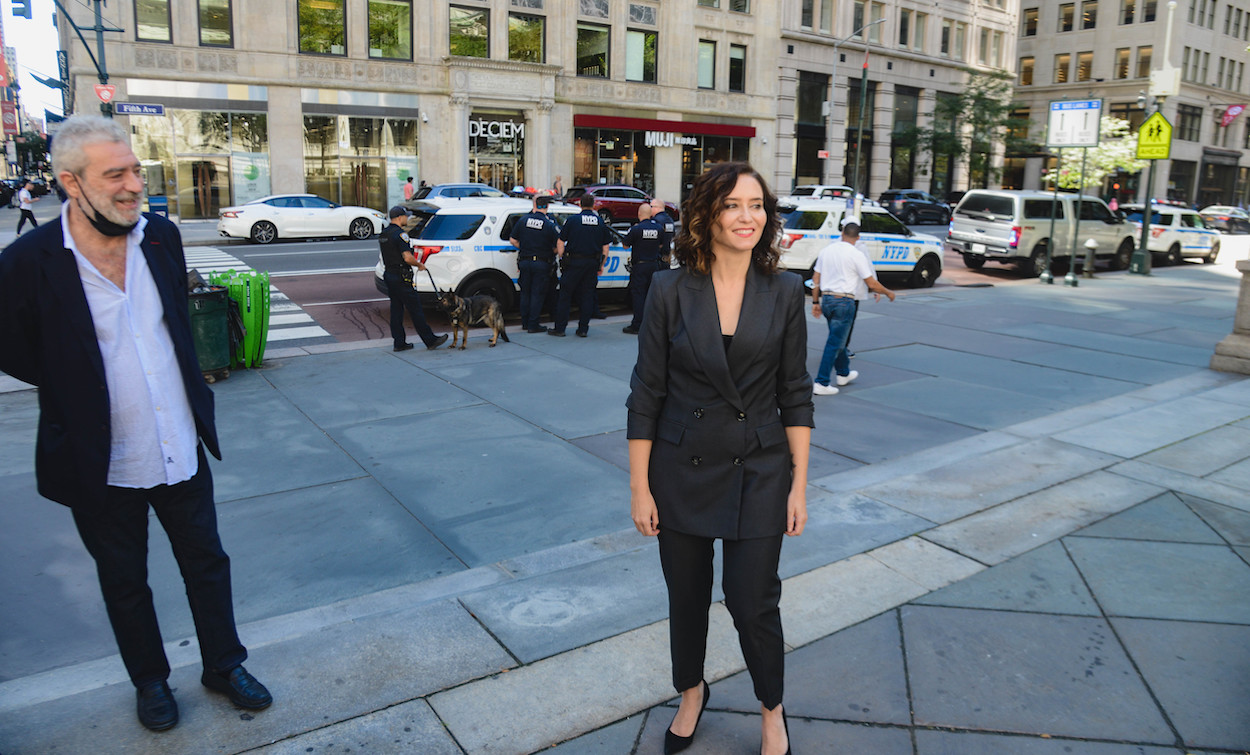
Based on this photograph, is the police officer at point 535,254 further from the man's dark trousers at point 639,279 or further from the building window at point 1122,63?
the building window at point 1122,63

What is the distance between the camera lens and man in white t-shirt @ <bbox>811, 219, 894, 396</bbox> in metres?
9.05

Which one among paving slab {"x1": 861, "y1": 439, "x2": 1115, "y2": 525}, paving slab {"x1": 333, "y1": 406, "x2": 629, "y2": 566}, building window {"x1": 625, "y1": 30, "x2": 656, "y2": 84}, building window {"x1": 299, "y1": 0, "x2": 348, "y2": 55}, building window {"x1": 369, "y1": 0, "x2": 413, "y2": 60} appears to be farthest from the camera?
building window {"x1": 625, "y1": 30, "x2": 656, "y2": 84}

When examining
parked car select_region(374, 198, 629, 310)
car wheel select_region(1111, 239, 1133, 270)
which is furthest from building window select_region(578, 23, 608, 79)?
parked car select_region(374, 198, 629, 310)

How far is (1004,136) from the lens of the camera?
51500 millimetres

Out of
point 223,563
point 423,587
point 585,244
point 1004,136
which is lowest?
point 423,587

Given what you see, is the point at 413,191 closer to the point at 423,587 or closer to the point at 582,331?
the point at 582,331

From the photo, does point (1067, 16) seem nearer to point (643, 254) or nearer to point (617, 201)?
point (617, 201)

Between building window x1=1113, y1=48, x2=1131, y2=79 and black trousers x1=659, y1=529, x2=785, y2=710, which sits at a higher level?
building window x1=1113, y1=48, x2=1131, y2=79

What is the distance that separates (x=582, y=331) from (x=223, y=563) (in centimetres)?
875

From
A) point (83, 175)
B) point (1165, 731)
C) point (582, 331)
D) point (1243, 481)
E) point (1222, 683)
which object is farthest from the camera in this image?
point (582, 331)

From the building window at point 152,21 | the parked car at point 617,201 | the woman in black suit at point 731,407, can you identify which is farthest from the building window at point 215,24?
the woman in black suit at point 731,407

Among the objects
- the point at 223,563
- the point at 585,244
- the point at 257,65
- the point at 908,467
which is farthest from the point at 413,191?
the point at 223,563

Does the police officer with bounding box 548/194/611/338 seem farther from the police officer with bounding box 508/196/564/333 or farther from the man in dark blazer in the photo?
the man in dark blazer

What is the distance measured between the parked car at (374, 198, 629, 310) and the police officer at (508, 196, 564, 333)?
418 millimetres
